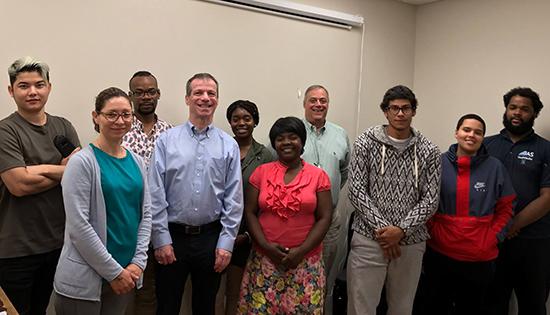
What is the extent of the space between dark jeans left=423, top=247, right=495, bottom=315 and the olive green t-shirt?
2.10 meters

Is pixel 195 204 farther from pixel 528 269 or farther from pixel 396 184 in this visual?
pixel 528 269

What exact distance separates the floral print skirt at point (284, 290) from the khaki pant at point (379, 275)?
0.93 ft

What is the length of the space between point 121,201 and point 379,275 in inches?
57.2

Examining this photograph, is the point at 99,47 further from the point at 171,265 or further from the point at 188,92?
the point at 171,265

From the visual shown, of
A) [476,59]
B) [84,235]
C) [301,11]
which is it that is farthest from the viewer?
[476,59]

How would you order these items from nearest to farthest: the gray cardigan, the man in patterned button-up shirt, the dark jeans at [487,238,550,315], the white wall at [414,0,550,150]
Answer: the gray cardigan → the man in patterned button-up shirt → the dark jeans at [487,238,550,315] → the white wall at [414,0,550,150]

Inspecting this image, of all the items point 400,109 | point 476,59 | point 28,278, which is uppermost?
point 476,59

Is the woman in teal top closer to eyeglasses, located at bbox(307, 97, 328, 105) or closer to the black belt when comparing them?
the black belt

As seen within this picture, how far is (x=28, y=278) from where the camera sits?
6.94ft

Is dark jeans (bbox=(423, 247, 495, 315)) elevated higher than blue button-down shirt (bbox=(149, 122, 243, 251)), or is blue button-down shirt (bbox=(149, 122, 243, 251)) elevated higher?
blue button-down shirt (bbox=(149, 122, 243, 251))

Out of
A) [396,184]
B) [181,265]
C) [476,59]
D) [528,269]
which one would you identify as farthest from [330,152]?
[476,59]

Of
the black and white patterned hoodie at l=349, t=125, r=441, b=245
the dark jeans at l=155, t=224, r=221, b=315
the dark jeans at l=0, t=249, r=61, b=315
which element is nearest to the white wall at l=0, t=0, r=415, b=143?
the dark jeans at l=0, t=249, r=61, b=315

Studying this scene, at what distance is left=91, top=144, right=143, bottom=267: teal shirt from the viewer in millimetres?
1819

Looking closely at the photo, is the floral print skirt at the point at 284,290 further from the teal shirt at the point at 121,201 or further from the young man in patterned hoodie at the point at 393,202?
the teal shirt at the point at 121,201
